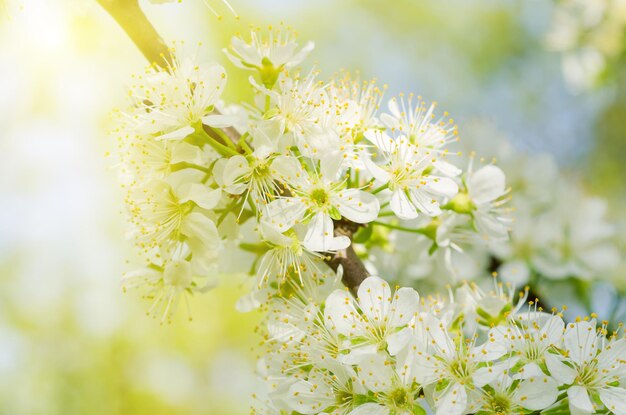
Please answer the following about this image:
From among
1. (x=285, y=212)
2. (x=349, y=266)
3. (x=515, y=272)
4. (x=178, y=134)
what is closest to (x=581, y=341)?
(x=349, y=266)

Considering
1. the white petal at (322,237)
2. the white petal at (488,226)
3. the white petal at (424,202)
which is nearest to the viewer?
the white petal at (322,237)

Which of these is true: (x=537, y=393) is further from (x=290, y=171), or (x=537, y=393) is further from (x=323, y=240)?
(x=290, y=171)

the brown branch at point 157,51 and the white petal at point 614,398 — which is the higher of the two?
the brown branch at point 157,51

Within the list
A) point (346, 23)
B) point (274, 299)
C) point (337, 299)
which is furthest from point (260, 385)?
point (346, 23)

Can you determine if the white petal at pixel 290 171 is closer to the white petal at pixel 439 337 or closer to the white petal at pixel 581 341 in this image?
the white petal at pixel 439 337

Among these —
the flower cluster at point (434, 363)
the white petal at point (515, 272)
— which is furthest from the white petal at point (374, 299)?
the white petal at point (515, 272)

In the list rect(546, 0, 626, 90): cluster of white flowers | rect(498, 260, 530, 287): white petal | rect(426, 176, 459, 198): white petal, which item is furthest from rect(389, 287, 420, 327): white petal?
rect(546, 0, 626, 90): cluster of white flowers

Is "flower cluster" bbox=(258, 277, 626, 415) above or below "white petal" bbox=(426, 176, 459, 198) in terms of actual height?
below

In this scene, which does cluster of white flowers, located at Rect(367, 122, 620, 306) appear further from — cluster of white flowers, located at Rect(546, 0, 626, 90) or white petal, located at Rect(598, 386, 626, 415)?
cluster of white flowers, located at Rect(546, 0, 626, 90)
